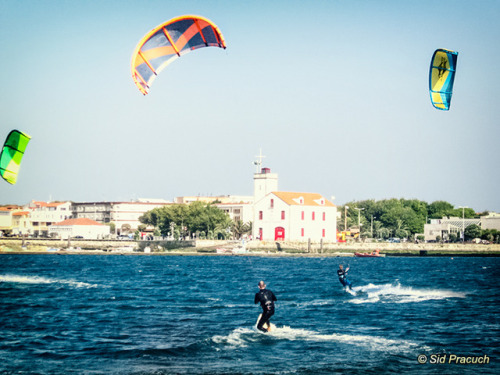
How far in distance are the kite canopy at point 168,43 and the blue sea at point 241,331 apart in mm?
6661

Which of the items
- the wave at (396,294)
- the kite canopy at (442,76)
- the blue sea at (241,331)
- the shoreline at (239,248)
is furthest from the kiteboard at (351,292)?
the shoreline at (239,248)

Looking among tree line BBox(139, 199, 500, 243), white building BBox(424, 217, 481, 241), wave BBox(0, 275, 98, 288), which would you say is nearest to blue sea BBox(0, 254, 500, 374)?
wave BBox(0, 275, 98, 288)

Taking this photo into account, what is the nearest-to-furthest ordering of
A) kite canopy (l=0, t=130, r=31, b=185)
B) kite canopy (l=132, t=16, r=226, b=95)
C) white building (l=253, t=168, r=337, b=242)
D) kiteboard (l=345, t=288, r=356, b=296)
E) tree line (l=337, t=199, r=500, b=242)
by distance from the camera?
kite canopy (l=132, t=16, r=226, b=95) < kite canopy (l=0, t=130, r=31, b=185) < kiteboard (l=345, t=288, r=356, b=296) < white building (l=253, t=168, r=337, b=242) < tree line (l=337, t=199, r=500, b=242)

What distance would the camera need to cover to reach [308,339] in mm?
17922

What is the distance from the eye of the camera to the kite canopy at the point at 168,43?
53.5 ft

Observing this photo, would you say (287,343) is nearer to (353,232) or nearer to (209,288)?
(209,288)

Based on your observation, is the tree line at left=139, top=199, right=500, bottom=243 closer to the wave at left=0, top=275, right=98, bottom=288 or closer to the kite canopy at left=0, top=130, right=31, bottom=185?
the wave at left=0, top=275, right=98, bottom=288

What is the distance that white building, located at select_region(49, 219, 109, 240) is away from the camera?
11344cm

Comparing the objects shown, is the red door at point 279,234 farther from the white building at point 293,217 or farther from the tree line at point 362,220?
the tree line at point 362,220

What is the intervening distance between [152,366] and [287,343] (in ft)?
14.1

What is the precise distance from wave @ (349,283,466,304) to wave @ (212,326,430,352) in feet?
→ 30.8

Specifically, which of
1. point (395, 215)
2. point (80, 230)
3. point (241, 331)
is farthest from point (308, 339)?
point (80, 230)

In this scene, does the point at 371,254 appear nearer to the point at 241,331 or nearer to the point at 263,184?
the point at 263,184

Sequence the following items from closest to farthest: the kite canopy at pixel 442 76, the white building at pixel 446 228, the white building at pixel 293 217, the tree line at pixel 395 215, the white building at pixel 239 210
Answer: the kite canopy at pixel 442 76 < the white building at pixel 293 217 < the white building at pixel 446 228 < the tree line at pixel 395 215 < the white building at pixel 239 210
